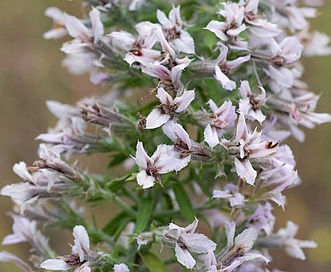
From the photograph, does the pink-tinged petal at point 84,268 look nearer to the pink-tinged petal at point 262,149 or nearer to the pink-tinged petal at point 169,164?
the pink-tinged petal at point 169,164

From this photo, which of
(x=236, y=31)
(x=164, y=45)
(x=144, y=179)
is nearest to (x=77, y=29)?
(x=164, y=45)

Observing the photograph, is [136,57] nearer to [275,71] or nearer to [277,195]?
[275,71]

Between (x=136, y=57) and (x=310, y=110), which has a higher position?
(x=136, y=57)

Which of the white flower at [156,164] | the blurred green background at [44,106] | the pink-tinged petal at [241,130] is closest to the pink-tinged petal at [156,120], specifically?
the white flower at [156,164]

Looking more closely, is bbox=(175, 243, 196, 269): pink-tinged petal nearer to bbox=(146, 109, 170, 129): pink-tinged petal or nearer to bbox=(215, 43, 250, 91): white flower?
bbox=(146, 109, 170, 129): pink-tinged petal

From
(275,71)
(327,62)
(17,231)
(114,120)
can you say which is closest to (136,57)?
(114,120)

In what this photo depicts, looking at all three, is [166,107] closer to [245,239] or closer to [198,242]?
[198,242]
